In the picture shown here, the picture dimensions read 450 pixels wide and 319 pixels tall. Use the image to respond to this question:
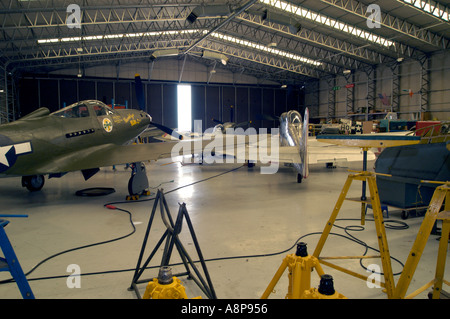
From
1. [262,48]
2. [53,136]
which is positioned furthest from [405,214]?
[262,48]

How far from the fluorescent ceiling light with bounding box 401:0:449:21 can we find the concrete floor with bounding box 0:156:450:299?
12.8 meters

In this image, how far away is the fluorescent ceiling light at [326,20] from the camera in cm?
1806

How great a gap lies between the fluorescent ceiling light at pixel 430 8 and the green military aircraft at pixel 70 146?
1592cm

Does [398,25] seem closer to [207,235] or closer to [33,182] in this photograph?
[207,235]

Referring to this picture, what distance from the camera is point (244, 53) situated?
29.3m

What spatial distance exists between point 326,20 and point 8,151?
19.3m

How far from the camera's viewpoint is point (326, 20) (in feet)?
62.7

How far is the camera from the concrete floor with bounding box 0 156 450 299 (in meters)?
3.14

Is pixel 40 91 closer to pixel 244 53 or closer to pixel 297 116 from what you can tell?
pixel 244 53

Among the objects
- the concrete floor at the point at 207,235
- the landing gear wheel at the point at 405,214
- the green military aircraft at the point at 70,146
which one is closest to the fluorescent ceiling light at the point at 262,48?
the green military aircraft at the point at 70,146

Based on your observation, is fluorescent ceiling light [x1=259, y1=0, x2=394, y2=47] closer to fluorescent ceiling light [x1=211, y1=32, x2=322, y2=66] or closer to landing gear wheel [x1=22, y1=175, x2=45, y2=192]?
fluorescent ceiling light [x1=211, y1=32, x2=322, y2=66]

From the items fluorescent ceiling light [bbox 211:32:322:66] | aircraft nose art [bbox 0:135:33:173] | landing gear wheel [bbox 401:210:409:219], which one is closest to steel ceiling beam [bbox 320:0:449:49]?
fluorescent ceiling light [bbox 211:32:322:66]

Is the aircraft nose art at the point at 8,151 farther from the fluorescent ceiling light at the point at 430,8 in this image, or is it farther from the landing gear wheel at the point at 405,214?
the fluorescent ceiling light at the point at 430,8

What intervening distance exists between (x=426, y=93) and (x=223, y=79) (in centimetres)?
2007
